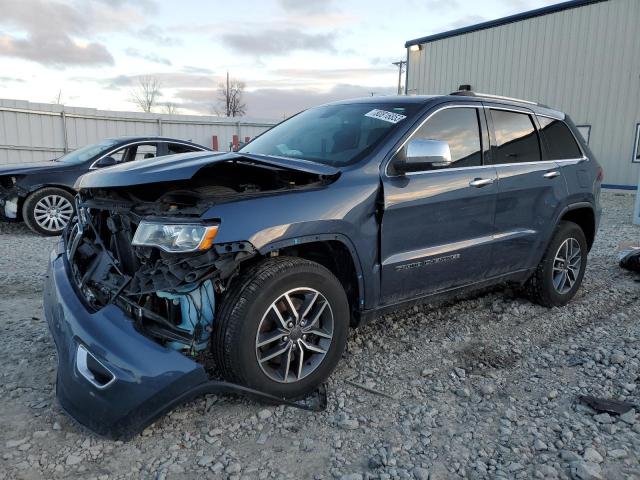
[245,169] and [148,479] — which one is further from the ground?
[245,169]

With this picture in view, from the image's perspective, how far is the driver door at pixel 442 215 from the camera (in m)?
3.14

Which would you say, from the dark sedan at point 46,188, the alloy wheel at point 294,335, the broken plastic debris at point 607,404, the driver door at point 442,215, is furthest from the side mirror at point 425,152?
the dark sedan at point 46,188

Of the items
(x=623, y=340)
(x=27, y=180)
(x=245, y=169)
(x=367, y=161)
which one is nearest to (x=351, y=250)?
(x=367, y=161)

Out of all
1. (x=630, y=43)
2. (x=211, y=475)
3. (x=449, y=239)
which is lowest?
(x=211, y=475)

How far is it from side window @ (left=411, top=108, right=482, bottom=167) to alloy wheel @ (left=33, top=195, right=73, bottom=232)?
20.0ft

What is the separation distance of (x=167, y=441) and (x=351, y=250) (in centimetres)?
140

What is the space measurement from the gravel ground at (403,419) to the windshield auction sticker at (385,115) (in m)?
1.59

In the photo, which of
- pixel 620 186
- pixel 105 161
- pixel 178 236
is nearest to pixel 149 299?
pixel 178 236

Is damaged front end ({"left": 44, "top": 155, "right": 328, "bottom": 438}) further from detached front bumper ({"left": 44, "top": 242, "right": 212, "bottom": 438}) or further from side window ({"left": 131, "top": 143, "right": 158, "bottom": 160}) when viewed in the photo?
side window ({"left": 131, "top": 143, "right": 158, "bottom": 160})

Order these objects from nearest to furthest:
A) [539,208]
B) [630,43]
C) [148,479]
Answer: [148,479], [539,208], [630,43]

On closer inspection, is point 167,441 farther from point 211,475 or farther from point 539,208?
point 539,208

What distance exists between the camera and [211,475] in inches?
89.4

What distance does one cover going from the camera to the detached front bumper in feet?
7.54

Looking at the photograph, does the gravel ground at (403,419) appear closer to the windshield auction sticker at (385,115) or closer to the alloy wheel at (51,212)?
the windshield auction sticker at (385,115)
